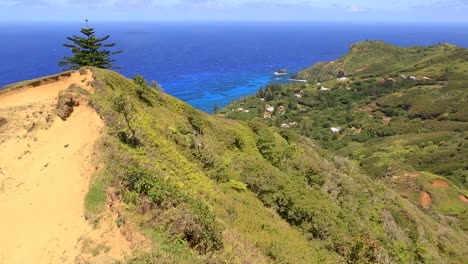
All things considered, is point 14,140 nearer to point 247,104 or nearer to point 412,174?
point 412,174

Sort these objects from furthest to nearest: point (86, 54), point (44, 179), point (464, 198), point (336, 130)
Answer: point (336, 130) → point (464, 198) → point (86, 54) → point (44, 179)

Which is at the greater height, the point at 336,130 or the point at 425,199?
the point at 425,199

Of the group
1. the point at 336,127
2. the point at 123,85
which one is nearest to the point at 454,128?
the point at 336,127

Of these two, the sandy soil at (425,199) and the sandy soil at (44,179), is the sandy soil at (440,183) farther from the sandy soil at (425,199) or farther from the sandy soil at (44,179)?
the sandy soil at (44,179)

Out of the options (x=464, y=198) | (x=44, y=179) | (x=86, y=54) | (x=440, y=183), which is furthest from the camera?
(x=440, y=183)

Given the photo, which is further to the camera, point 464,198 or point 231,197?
point 464,198

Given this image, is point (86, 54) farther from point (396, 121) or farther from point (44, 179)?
point (396, 121)

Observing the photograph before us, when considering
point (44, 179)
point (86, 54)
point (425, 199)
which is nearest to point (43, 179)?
point (44, 179)
